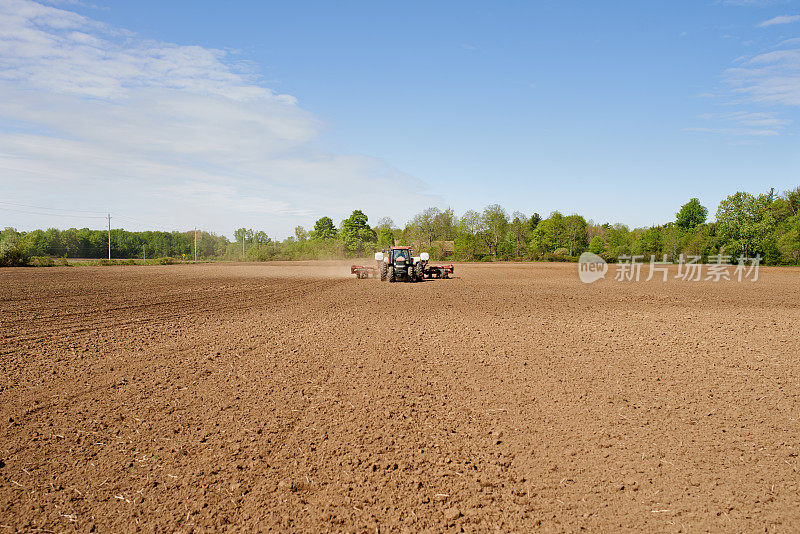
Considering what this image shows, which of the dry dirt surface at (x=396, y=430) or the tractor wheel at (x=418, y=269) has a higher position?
the tractor wheel at (x=418, y=269)

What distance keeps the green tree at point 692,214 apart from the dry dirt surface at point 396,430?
10457 cm

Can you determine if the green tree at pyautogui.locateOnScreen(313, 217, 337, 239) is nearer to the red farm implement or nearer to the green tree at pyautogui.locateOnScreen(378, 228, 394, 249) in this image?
the green tree at pyautogui.locateOnScreen(378, 228, 394, 249)

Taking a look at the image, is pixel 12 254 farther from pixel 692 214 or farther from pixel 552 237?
pixel 692 214

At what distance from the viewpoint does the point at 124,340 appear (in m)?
10.7

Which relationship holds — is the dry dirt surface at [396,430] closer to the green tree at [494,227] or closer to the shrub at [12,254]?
the shrub at [12,254]

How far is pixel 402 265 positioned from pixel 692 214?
96534 millimetres

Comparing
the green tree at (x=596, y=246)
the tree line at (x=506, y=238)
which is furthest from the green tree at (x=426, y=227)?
the green tree at (x=596, y=246)

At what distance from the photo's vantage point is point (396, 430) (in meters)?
5.93

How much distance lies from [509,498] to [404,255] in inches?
1040

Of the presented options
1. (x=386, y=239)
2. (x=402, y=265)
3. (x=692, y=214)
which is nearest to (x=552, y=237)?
(x=692, y=214)

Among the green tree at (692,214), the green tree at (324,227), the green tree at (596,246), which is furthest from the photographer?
the green tree at (324,227)

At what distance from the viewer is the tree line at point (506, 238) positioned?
71.7 meters

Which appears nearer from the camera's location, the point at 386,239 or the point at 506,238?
the point at 506,238

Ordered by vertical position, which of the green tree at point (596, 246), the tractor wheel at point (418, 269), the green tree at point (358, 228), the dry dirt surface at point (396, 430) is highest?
the green tree at point (358, 228)
